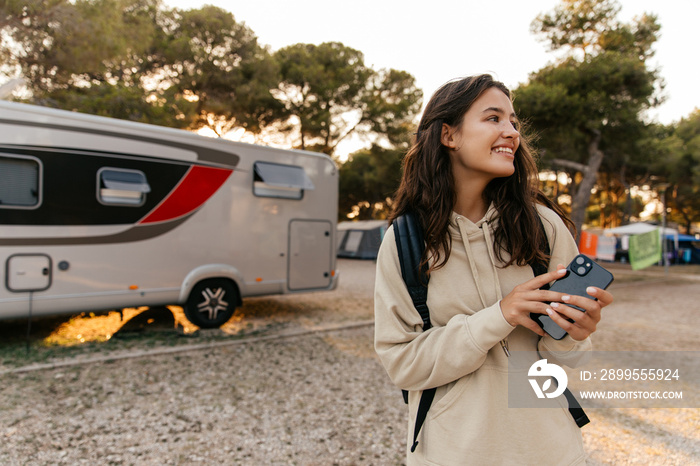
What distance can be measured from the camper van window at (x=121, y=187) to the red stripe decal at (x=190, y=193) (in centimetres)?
26

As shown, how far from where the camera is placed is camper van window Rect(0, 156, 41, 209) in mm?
4766

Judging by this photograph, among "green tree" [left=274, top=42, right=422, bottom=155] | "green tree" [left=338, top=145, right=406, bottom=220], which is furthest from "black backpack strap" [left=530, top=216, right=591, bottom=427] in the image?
"green tree" [left=338, top=145, right=406, bottom=220]

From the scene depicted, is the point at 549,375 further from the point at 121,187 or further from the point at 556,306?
the point at 121,187

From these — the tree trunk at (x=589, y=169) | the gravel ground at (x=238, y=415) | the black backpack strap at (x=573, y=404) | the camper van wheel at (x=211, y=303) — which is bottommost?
the gravel ground at (x=238, y=415)

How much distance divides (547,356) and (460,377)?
0.81ft

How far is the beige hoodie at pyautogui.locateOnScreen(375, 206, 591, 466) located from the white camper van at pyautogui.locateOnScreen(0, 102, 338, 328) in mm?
5201

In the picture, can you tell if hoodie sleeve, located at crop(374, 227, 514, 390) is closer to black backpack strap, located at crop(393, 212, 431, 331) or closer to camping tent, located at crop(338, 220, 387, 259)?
black backpack strap, located at crop(393, 212, 431, 331)

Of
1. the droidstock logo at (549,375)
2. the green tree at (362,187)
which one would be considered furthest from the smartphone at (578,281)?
the green tree at (362,187)

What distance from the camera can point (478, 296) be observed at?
1125mm

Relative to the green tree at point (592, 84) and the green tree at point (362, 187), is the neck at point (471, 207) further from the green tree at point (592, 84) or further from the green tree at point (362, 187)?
the green tree at point (362, 187)

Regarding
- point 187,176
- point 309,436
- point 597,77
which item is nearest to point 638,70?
point 597,77

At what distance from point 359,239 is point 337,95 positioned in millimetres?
6549

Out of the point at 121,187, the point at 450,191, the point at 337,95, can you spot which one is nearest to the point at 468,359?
the point at 450,191

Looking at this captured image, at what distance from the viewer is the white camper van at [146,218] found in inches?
192
